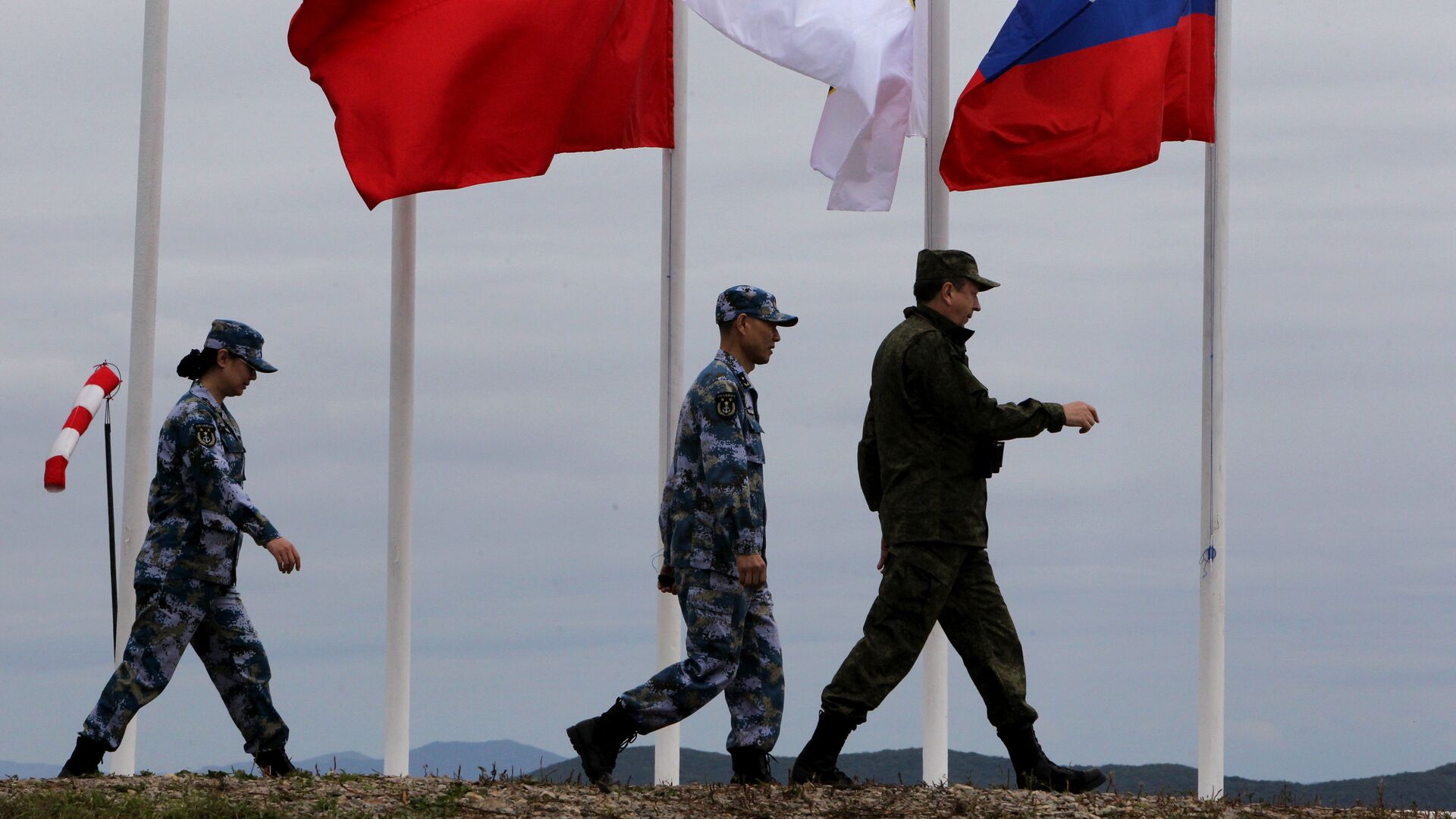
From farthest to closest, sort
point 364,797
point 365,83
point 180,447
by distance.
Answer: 1. point 365,83
2. point 180,447
3. point 364,797

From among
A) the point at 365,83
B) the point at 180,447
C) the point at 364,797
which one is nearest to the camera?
the point at 364,797

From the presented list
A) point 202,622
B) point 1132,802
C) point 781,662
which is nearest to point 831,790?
point 781,662

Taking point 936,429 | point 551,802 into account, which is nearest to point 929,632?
point 936,429

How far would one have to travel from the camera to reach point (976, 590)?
9.41 m

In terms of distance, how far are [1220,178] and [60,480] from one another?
7.54 metres

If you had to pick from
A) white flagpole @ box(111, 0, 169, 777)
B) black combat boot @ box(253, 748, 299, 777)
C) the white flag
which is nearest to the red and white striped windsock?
white flagpole @ box(111, 0, 169, 777)

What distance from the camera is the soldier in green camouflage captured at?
9.18 metres

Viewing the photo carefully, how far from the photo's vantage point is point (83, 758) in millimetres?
10172

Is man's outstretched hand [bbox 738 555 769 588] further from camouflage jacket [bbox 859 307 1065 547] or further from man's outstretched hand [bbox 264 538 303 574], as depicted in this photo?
man's outstretched hand [bbox 264 538 303 574]

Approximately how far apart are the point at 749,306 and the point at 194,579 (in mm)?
3337

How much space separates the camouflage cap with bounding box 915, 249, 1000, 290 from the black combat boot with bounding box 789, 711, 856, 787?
2242 mm

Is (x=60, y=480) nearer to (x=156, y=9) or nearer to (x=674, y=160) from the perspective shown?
(x=156, y=9)

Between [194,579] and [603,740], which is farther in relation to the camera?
[194,579]

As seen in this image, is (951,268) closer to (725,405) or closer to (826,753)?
(725,405)
